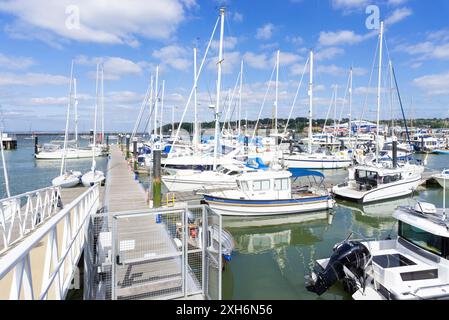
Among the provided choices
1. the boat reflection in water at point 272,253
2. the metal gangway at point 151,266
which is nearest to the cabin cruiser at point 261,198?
the boat reflection in water at point 272,253

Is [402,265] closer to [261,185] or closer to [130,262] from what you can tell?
[130,262]

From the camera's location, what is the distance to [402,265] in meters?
9.57

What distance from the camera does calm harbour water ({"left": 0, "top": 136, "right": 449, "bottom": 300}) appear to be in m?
10.8

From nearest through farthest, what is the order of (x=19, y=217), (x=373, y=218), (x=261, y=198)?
(x=19, y=217)
(x=261, y=198)
(x=373, y=218)

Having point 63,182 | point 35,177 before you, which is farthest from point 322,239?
point 35,177

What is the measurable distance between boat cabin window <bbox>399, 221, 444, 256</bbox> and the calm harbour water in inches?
59.1

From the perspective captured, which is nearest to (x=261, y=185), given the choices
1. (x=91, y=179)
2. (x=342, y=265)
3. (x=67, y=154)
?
(x=342, y=265)

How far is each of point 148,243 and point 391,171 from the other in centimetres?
2194

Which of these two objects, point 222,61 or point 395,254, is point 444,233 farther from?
point 222,61

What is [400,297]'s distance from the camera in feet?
26.7

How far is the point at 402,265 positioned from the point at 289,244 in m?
6.73

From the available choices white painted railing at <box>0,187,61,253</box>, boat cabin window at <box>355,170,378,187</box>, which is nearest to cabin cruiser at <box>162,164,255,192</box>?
boat cabin window at <box>355,170,378,187</box>

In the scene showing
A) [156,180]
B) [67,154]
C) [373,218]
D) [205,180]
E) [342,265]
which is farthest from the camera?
[67,154]

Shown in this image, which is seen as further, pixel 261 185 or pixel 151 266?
pixel 261 185
